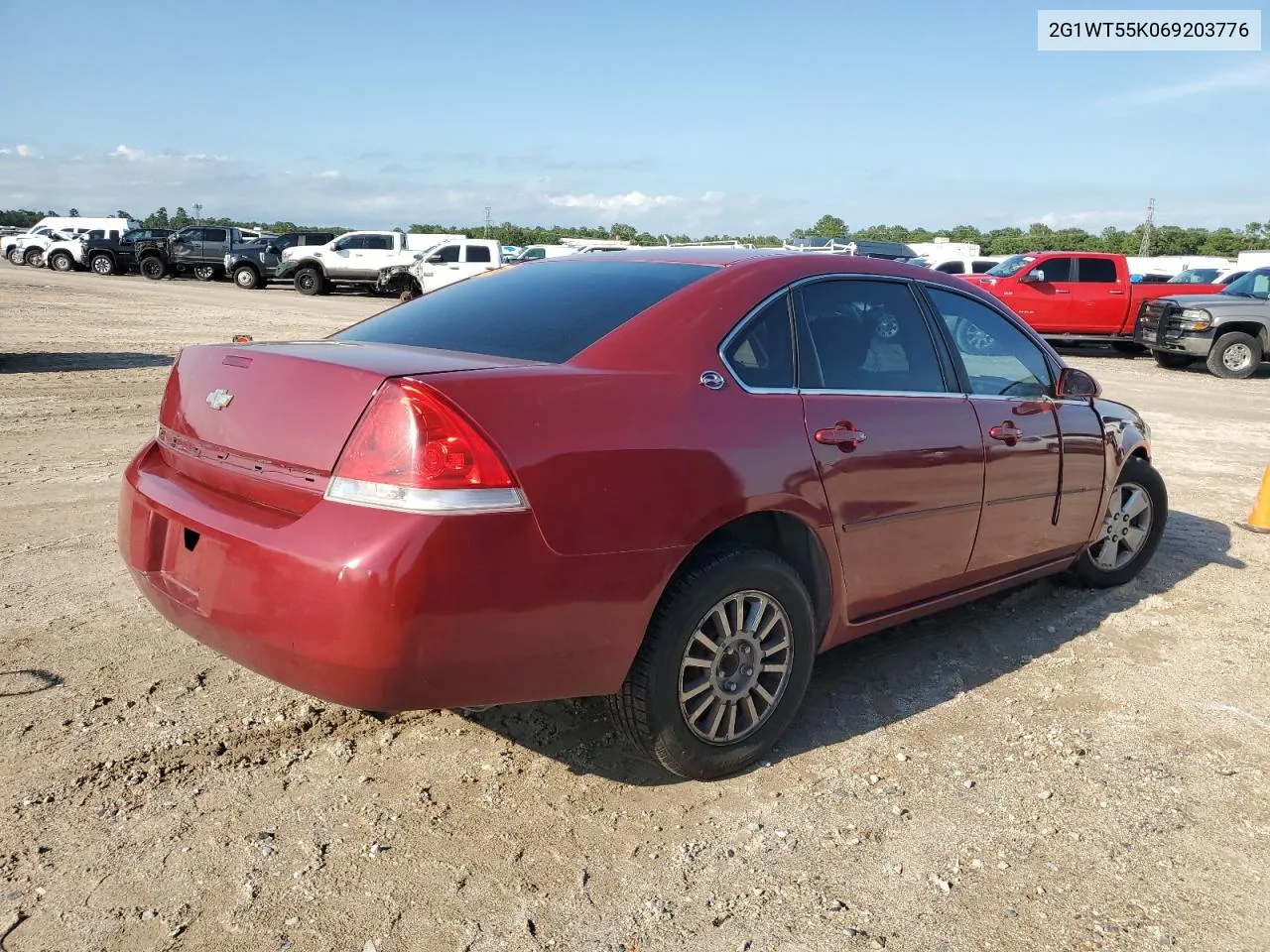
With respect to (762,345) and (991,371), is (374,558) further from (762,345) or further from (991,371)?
(991,371)

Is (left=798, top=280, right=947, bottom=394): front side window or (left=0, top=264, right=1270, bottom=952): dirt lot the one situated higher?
(left=798, top=280, right=947, bottom=394): front side window

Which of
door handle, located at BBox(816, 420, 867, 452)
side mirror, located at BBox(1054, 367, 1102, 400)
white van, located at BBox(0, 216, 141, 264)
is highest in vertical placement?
white van, located at BBox(0, 216, 141, 264)

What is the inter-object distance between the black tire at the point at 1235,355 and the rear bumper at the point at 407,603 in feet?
61.1

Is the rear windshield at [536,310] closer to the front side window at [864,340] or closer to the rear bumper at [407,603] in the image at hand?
the front side window at [864,340]

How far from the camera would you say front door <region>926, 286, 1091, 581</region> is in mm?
4289

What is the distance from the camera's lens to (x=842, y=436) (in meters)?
3.56

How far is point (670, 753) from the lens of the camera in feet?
10.5

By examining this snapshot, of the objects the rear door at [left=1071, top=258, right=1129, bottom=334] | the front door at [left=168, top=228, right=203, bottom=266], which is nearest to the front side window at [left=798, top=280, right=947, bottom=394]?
the rear door at [left=1071, top=258, right=1129, bottom=334]

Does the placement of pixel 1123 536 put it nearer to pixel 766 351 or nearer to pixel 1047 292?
pixel 766 351

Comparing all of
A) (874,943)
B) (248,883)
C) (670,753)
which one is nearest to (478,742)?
(670,753)

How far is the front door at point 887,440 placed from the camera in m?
3.60

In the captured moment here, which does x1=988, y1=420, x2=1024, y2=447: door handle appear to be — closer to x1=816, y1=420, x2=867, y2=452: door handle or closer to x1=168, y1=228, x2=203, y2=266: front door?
x1=816, y1=420, x2=867, y2=452: door handle

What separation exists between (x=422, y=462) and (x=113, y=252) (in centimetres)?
4261

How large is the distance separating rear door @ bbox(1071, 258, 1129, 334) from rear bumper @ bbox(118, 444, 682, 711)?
66.0 ft
